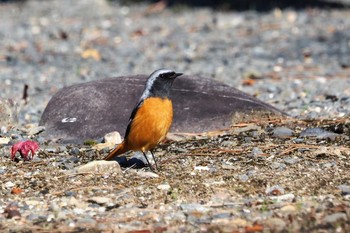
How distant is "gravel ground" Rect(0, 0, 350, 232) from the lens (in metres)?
5.06

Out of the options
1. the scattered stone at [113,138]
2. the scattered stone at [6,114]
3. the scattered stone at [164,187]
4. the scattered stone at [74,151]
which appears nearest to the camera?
the scattered stone at [164,187]

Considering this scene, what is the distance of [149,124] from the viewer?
6.03 meters

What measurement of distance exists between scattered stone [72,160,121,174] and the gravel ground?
4cm

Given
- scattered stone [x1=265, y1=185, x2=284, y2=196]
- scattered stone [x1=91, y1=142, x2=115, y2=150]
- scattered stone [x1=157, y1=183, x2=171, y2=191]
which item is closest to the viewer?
scattered stone [x1=265, y1=185, x2=284, y2=196]

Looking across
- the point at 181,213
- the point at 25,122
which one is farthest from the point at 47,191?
the point at 25,122

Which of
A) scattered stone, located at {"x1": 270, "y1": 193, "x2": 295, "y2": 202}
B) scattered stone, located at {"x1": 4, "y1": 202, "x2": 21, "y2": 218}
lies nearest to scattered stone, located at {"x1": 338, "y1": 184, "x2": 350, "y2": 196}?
scattered stone, located at {"x1": 270, "y1": 193, "x2": 295, "y2": 202}

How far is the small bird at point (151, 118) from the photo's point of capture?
6031mm

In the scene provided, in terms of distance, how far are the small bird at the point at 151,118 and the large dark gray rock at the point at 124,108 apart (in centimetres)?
116

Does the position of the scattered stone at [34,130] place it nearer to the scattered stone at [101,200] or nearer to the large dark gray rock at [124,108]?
the large dark gray rock at [124,108]

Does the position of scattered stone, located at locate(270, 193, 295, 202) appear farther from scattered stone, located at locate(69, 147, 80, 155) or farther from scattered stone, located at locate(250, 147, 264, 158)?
scattered stone, located at locate(69, 147, 80, 155)

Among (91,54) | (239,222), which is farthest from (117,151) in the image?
(91,54)

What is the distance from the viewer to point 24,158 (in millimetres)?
6391

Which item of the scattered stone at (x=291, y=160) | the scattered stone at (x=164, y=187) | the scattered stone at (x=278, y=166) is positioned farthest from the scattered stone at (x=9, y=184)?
the scattered stone at (x=291, y=160)

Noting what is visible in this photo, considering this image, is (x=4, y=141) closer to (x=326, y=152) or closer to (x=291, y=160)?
(x=291, y=160)
